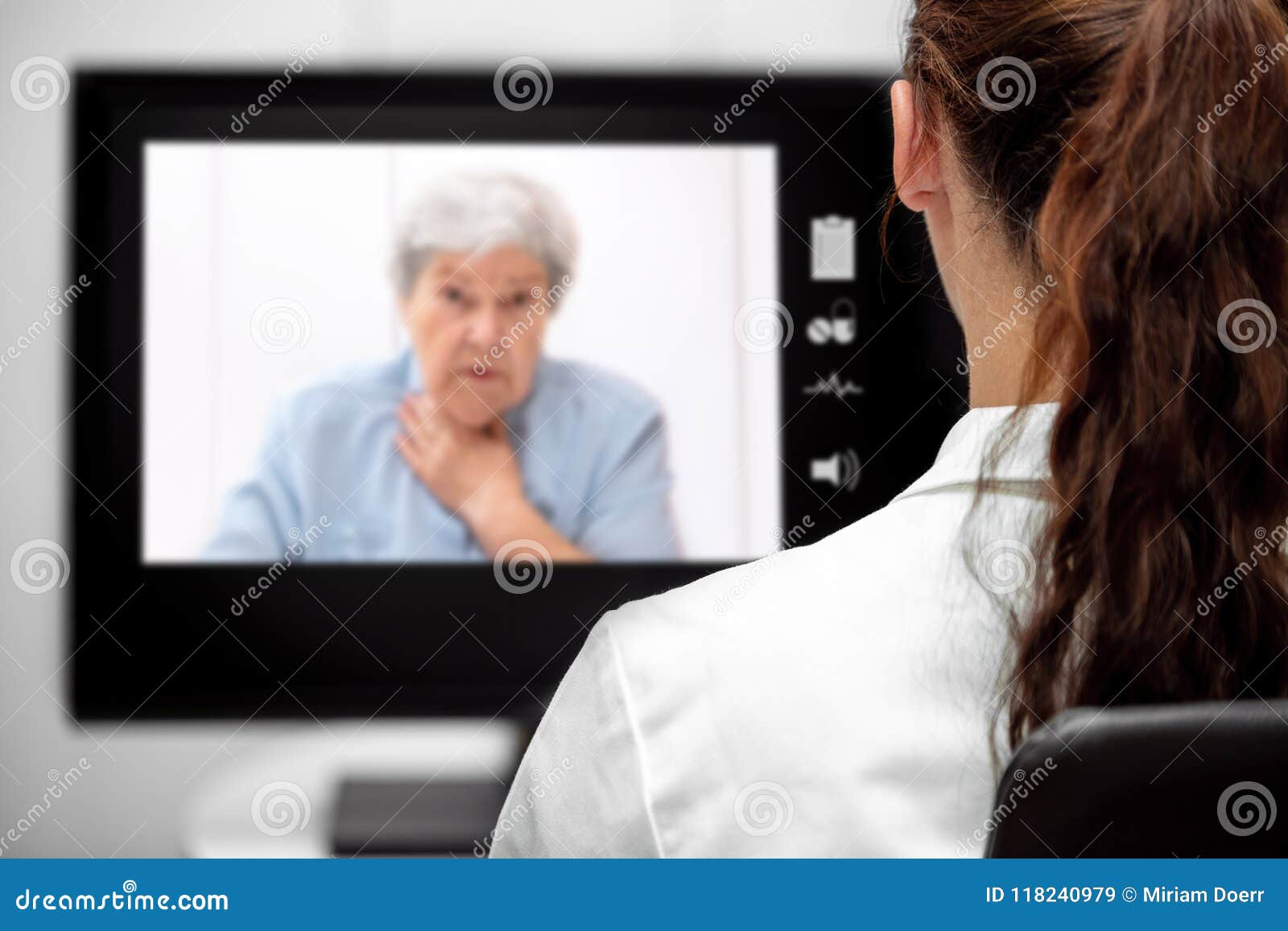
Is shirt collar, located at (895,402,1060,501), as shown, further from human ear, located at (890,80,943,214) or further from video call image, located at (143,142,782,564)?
video call image, located at (143,142,782,564)

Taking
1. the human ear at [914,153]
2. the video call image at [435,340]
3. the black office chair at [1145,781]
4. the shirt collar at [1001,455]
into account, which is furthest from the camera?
the video call image at [435,340]

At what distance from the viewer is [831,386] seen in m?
1.67

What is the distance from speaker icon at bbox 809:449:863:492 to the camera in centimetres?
168

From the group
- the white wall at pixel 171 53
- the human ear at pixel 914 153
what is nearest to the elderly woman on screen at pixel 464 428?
the white wall at pixel 171 53

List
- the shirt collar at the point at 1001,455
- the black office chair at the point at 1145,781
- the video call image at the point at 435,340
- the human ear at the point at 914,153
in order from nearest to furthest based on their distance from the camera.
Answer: the black office chair at the point at 1145,781 → the shirt collar at the point at 1001,455 → the human ear at the point at 914,153 → the video call image at the point at 435,340

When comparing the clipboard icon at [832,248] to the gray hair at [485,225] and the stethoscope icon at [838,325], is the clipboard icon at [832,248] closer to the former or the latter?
the stethoscope icon at [838,325]

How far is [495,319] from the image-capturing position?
162cm

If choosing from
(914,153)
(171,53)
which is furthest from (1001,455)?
(171,53)

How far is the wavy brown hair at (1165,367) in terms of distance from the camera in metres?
0.54

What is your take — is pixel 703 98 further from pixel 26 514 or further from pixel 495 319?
pixel 26 514

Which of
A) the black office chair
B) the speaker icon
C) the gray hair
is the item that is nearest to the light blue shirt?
the gray hair

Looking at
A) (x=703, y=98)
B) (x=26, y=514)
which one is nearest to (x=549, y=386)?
(x=703, y=98)

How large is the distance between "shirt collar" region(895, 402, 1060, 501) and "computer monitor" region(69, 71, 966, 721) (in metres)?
1.05

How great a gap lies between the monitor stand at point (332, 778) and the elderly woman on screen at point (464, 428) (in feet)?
1.04
